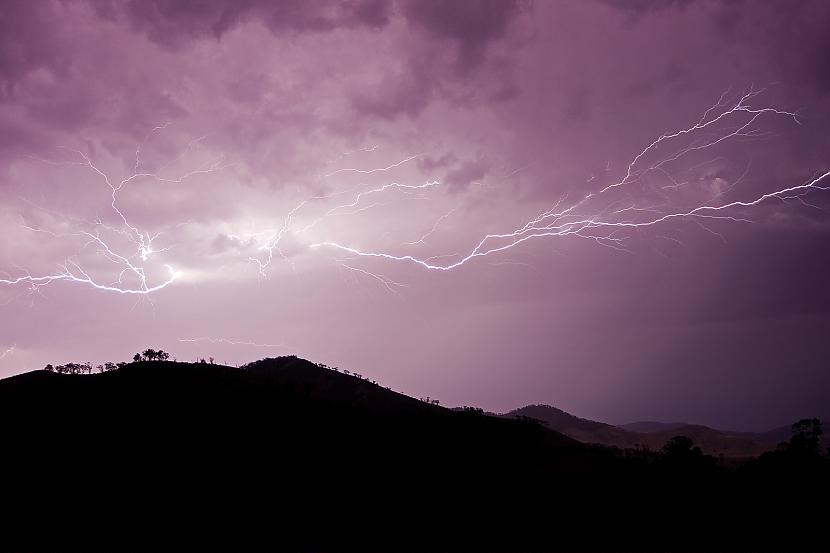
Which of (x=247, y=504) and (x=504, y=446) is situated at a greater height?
(x=504, y=446)

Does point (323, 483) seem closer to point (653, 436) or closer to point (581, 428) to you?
point (653, 436)

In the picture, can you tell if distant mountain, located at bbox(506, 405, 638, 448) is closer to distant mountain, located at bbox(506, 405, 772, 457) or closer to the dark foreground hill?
distant mountain, located at bbox(506, 405, 772, 457)

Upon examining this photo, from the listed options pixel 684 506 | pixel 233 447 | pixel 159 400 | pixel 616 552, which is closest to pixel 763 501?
pixel 684 506

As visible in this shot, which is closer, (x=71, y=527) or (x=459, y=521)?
(x=71, y=527)

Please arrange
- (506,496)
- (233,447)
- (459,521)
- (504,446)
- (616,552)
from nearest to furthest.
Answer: (616,552)
(459,521)
(506,496)
(233,447)
(504,446)

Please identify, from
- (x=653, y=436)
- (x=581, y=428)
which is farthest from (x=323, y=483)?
(x=581, y=428)

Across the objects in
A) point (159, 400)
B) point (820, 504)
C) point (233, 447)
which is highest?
point (159, 400)

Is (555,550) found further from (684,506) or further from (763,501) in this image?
(763,501)
